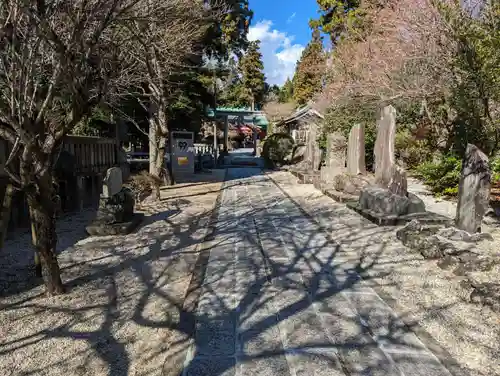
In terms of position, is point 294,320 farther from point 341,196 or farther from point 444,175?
point 444,175

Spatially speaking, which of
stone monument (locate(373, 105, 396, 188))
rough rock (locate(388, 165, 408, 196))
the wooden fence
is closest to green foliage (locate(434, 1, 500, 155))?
stone monument (locate(373, 105, 396, 188))

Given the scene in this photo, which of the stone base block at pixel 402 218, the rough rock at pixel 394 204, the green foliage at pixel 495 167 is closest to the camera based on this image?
the stone base block at pixel 402 218

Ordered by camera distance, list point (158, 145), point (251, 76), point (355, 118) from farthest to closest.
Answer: point (251, 76) < point (355, 118) < point (158, 145)

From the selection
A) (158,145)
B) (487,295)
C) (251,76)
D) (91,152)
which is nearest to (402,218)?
(487,295)

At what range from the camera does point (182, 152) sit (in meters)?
15.3

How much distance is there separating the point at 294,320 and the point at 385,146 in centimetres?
562

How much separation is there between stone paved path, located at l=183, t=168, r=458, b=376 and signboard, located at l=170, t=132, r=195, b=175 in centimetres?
1012

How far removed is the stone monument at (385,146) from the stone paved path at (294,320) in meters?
2.89

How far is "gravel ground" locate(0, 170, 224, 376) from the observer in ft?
8.51

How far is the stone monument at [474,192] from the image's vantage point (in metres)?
5.18

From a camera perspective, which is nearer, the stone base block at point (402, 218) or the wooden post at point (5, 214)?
the wooden post at point (5, 214)

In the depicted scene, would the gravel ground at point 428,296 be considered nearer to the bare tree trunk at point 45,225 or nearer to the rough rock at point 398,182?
the rough rock at point 398,182

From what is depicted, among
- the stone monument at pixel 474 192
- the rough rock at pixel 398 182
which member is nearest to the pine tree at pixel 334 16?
the rough rock at pixel 398 182

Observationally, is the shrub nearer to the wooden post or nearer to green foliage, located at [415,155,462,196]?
the wooden post
